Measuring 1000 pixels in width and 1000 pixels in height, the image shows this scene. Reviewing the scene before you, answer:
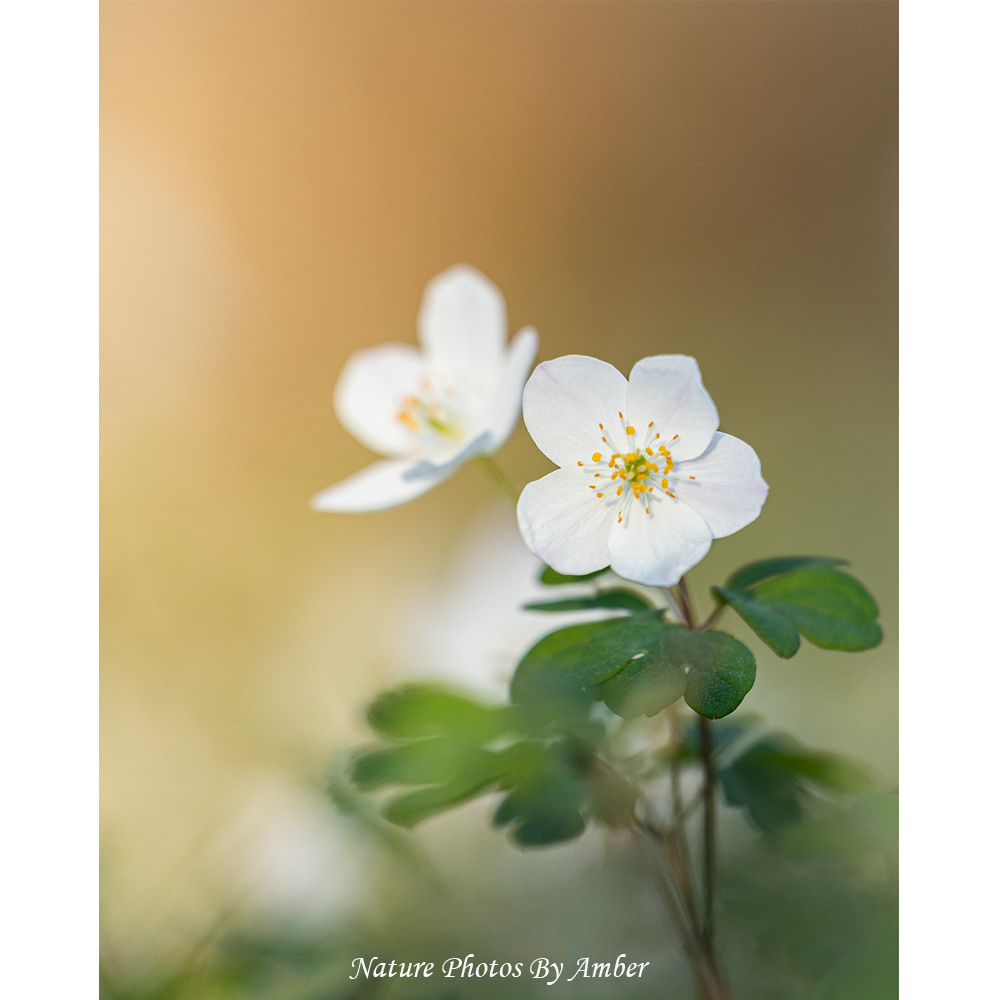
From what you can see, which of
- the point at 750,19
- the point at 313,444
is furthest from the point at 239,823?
the point at 750,19

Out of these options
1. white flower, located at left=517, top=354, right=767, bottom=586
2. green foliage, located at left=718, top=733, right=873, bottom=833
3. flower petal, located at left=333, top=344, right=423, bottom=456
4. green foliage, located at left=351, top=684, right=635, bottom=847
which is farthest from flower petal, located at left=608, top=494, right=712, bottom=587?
flower petal, located at left=333, top=344, right=423, bottom=456

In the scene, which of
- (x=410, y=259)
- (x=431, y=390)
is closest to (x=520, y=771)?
(x=431, y=390)

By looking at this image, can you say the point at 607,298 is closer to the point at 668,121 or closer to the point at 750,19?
the point at 668,121

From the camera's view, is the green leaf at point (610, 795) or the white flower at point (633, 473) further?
the green leaf at point (610, 795)

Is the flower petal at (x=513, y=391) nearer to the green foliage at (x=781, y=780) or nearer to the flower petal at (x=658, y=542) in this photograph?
the flower petal at (x=658, y=542)

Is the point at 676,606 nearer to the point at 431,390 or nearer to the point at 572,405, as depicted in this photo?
the point at 572,405

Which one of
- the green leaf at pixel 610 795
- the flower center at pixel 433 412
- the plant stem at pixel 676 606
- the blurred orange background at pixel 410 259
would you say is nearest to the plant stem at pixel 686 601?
the plant stem at pixel 676 606
